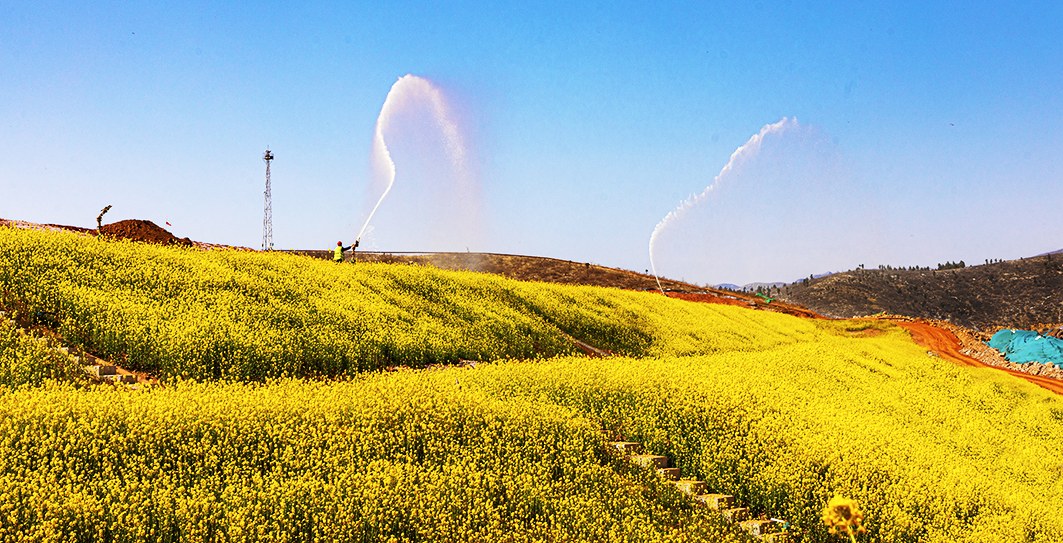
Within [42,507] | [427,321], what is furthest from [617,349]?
[42,507]

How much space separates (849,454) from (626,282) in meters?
35.6

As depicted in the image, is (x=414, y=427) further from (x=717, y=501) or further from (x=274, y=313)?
(x=274, y=313)

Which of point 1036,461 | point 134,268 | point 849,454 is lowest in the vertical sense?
point 1036,461

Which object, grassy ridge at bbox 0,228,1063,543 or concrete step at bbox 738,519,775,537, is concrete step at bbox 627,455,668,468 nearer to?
grassy ridge at bbox 0,228,1063,543

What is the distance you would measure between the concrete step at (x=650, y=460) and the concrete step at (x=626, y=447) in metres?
0.14

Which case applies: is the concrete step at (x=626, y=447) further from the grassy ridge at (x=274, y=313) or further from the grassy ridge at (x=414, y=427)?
the grassy ridge at (x=274, y=313)

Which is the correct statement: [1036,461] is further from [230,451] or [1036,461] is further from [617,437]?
[230,451]

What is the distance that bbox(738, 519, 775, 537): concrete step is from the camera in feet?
35.6

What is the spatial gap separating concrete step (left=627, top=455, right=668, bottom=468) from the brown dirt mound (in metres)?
20.0

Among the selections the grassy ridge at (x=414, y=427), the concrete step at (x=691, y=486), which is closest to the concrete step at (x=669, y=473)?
the concrete step at (x=691, y=486)

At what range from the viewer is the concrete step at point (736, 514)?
11.1m

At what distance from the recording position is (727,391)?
16.1 metres

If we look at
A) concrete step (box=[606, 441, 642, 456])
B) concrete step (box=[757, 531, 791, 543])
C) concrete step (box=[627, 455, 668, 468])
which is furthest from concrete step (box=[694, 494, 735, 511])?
concrete step (box=[606, 441, 642, 456])

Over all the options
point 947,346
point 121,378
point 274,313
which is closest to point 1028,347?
point 947,346
